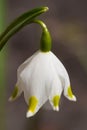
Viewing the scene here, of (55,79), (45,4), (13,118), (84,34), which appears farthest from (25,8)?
(55,79)

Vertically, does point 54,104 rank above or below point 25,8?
above

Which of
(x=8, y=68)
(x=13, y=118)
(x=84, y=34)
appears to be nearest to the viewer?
(x=13, y=118)

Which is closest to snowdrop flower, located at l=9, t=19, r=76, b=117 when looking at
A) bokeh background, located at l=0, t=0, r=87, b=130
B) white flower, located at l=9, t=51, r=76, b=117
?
white flower, located at l=9, t=51, r=76, b=117

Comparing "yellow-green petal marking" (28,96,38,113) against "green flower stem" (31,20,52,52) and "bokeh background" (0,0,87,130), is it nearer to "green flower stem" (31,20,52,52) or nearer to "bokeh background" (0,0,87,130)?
"green flower stem" (31,20,52,52)

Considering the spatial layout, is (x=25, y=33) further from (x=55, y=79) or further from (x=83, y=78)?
(x=55, y=79)

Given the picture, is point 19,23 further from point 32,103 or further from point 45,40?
point 32,103

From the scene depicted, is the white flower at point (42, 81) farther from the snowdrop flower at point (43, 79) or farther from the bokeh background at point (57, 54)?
the bokeh background at point (57, 54)

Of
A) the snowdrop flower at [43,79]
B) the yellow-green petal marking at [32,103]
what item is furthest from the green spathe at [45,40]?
the yellow-green petal marking at [32,103]

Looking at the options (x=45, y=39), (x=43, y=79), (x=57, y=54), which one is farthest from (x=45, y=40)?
(x=57, y=54)
